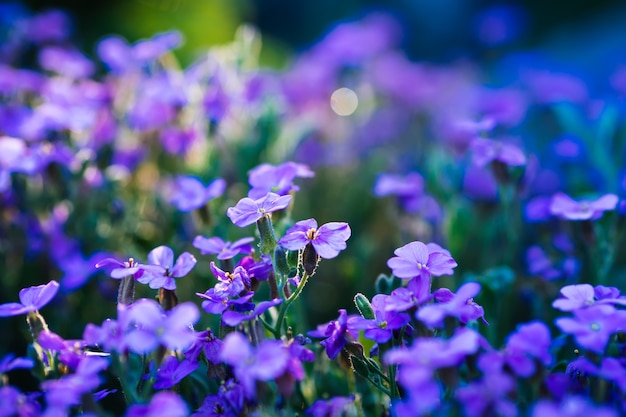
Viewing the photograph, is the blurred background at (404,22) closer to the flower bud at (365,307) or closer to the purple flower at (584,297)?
the flower bud at (365,307)

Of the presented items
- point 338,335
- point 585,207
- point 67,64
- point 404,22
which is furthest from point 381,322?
point 404,22

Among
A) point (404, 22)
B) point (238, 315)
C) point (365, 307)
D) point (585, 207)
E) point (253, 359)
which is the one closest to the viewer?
point (253, 359)

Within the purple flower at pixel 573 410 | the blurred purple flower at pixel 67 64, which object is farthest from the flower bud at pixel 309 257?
the blurred purple flower at pixel 67 64

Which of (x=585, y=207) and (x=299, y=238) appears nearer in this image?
(x=299, y=238)

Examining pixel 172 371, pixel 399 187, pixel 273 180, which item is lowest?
pixel 172 371

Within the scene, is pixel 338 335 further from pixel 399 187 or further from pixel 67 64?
pixel 67 64

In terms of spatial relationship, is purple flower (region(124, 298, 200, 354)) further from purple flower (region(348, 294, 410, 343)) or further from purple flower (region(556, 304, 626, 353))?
purple flower (region(556, 304, 626, 353))

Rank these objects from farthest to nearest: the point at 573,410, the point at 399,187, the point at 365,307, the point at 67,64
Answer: the point at 67,64, the point at 399,187, the point at 365,307, the point at 573,410
